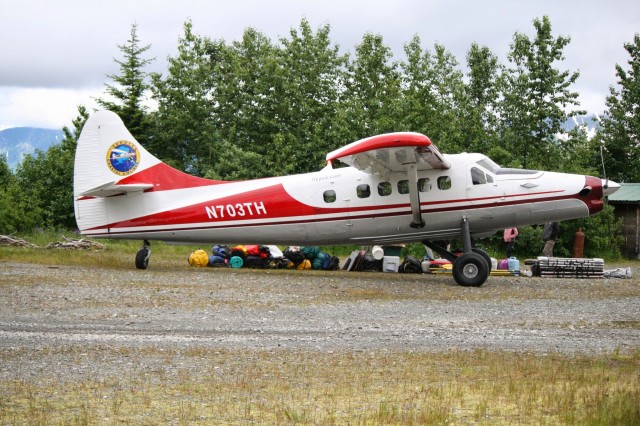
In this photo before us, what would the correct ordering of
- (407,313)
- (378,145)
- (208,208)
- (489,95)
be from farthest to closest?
(489,95)
(208,208)
(378,145)
(407,313)

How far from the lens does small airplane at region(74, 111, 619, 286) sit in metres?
20.3

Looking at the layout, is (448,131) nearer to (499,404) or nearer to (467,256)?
(467,256)

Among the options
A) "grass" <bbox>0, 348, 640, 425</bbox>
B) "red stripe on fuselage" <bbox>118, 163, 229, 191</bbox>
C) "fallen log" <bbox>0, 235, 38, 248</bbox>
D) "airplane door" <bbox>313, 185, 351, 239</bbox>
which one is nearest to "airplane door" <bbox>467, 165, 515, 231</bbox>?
"airplane door" <bbox>313, 185, 351, 239</bbox>

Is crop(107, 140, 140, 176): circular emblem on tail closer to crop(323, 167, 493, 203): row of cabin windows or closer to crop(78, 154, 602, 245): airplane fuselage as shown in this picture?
crop(78, 154, 602, 245): airplane fuselage

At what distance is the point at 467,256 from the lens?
20109 mm

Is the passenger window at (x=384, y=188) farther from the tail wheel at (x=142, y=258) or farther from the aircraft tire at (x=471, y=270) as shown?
the tail wheel at (x=142, y=258)

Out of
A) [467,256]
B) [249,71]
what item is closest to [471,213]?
[467,256]

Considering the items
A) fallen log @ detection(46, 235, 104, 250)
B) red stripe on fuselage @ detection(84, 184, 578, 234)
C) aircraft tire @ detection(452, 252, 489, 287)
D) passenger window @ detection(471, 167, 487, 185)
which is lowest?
aircraft tire @ detection(452, 252, 489, 287)

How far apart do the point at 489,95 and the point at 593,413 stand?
4965 centimetres

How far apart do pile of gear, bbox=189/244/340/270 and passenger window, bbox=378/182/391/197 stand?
15.6 feet

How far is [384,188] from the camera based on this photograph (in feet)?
68.5

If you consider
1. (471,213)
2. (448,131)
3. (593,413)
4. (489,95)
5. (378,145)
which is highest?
(489,95)

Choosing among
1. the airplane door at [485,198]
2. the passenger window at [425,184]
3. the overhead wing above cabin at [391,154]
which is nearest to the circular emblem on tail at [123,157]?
the overhead wing above cabin at [391,154]

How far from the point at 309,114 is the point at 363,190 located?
2731 cm
